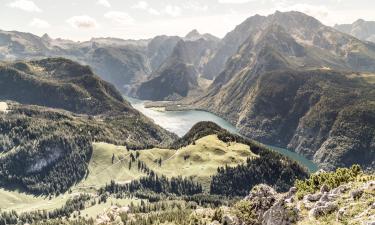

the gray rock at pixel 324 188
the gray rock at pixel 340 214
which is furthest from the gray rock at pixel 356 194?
the gray rock at pixel 324 188

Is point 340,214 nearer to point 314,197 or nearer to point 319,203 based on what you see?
point 319,203

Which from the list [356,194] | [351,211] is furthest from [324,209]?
[351,211]

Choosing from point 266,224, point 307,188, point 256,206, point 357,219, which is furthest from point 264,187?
point 357,219

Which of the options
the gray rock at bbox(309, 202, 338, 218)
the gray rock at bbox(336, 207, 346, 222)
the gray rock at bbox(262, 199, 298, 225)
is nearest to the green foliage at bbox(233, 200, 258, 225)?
the gray rock at bbox(262, 199, 298, 225)

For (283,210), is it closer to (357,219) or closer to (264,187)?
(357,219)

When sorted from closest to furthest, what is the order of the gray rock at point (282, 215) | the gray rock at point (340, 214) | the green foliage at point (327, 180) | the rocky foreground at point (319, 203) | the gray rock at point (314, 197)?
the gray rock at point (340, 214) < the rocky foreground at point (319, 203) < the gray rock at point (282, 215) < the gray rock at point (314, 197) < the green foliage at point (327, 180)

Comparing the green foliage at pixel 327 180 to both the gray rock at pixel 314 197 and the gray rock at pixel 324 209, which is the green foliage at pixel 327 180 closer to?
the gray rock at pixel 314 197

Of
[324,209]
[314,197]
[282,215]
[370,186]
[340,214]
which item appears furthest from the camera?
[314,197]

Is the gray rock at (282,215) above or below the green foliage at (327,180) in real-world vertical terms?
below
